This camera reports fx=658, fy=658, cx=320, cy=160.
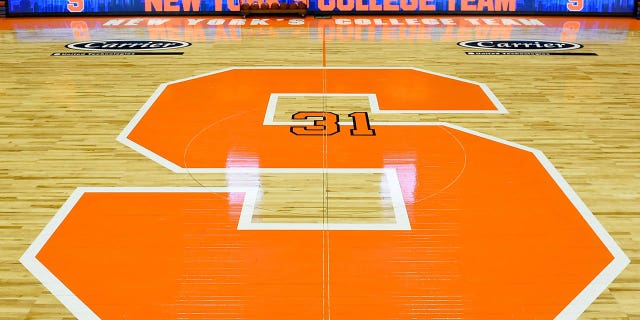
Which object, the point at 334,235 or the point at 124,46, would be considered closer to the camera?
the point at 334,235

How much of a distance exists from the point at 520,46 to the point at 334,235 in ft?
21.7

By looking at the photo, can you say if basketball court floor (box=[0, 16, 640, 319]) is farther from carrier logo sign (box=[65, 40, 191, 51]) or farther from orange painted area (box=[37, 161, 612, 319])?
carrier logo sign (box=[65, 40, 191, 51])

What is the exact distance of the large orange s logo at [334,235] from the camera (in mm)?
3172

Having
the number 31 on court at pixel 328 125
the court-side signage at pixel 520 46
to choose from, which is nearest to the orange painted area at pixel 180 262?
the number 31 on court at pixel 328 125

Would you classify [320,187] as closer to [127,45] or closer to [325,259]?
[325,259]

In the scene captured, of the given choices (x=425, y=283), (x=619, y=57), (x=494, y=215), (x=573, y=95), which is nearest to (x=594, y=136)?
(x=573, y=95)

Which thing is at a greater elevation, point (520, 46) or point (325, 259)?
point (520, 46)

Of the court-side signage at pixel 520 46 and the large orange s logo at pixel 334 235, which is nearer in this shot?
the large orange s logo at pixel 334 235

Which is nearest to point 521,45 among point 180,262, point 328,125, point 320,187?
point 328,125

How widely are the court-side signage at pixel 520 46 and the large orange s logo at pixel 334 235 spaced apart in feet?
12.4

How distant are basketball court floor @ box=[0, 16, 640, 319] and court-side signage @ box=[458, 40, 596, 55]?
0.41m

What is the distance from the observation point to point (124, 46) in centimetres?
948

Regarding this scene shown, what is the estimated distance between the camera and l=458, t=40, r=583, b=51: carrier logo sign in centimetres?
926

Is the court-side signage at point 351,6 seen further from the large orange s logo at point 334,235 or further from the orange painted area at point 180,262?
the orange painted area at point 180,262
